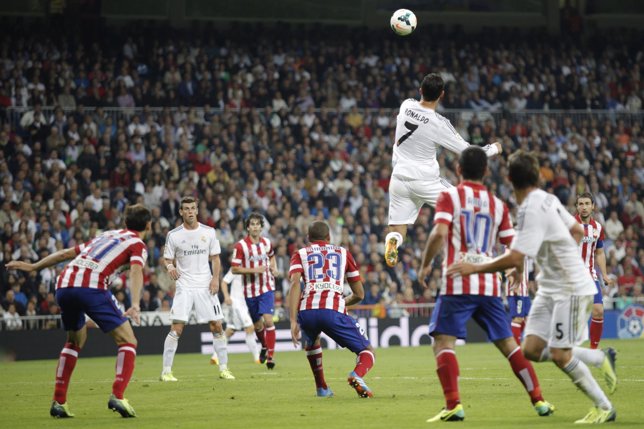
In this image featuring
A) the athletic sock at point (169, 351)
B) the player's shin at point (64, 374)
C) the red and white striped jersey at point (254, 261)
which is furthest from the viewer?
→ the red and white striped jersey at point (254, 261)

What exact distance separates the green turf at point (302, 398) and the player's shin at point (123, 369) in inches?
10.9

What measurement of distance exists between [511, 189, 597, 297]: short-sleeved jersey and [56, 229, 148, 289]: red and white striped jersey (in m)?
3.80

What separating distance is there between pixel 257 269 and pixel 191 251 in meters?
2.68

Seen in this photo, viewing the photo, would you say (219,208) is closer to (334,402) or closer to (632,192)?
(632,192)

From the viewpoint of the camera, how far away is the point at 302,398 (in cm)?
1217

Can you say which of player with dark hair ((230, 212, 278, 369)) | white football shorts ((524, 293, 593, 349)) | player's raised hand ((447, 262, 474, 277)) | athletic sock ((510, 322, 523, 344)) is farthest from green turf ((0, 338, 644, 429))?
player's raised hand ((447, 262, 474, 277))

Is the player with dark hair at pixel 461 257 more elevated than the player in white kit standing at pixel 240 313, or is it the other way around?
the player with dark hair at pixel 461 257

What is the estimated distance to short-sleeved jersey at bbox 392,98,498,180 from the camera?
1310cm

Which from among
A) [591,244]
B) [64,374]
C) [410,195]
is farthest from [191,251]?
[64,374]

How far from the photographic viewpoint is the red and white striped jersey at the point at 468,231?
29.5 ft

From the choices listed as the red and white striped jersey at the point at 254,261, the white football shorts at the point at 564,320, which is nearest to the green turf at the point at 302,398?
the white football shorts at the point at 564,320

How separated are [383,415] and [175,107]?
21787mm

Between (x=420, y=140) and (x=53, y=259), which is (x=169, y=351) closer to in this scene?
(x=420, y=140)

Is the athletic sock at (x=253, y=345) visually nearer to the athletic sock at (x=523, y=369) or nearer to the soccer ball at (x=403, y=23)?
the soccer ball at (x=403, y=23)
